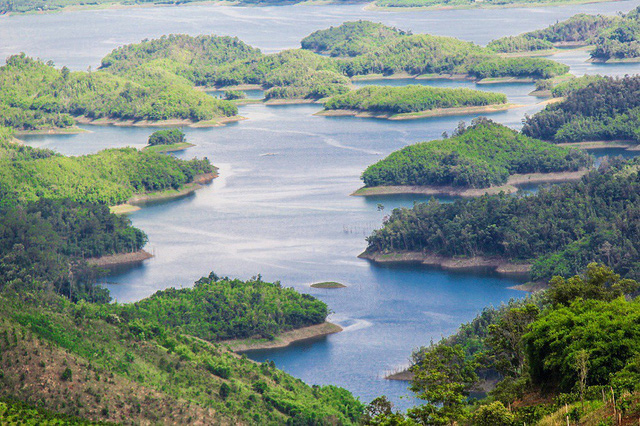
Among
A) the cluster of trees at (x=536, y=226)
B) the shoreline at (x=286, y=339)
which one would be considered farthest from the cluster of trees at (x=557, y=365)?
the cluster of trees at (x=536, y=226)

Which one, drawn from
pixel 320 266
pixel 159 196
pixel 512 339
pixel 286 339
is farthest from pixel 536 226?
pixel 512 339

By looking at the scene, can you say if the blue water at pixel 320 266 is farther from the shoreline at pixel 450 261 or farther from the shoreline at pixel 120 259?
the shoreline at pixel 450 261

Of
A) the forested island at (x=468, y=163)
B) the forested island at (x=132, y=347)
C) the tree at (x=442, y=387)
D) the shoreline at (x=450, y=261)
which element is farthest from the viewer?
Result: the forested island at (x=468, y=163)

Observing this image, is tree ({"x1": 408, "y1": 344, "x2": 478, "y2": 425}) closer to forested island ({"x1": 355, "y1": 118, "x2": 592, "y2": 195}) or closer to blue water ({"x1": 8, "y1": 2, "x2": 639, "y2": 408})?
blue water ({"x1": 8, "y1": 2, "x2": 639, "y2": 408})

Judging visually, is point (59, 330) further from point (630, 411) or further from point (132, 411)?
point (630, 411)

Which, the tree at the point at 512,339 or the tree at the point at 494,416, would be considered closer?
the tree at the point at 494,416

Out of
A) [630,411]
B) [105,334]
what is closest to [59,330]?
[105,334]
